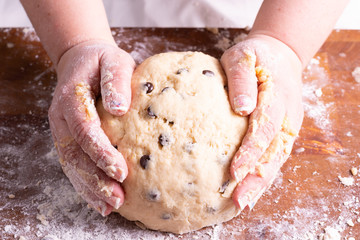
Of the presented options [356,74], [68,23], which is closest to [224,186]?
[68,23]

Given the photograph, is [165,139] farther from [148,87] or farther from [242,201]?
[242,201]

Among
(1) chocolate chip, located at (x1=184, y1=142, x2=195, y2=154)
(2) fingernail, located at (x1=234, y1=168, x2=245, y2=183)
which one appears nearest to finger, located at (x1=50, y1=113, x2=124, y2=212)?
(1) chocolate chip, located at (x1=184, y1=142, x2=195, y2=154)

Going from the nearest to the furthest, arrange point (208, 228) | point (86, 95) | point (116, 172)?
point (116, 172)
point (86, 95)
point (208, 228)

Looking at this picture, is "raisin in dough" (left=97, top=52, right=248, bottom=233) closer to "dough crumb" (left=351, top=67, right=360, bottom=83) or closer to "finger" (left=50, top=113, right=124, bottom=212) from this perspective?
"finger" (left=50, top=113, right=124, bottom=212)

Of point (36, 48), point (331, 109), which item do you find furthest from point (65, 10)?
point (331, 109)

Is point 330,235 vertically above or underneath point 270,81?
underneath

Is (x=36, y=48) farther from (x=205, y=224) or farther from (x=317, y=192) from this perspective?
(x=317, y=192)
